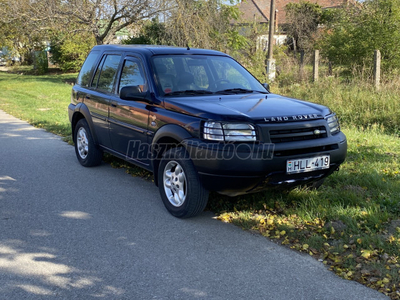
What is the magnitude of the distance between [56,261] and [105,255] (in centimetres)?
43

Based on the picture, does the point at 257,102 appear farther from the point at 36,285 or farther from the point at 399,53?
the point at 399,53

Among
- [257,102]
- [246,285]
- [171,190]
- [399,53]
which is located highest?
[399,53]

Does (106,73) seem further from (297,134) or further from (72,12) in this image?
(72,12)

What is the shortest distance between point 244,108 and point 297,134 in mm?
632

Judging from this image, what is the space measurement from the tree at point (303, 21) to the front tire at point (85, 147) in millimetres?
32509

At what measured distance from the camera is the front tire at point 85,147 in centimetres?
703

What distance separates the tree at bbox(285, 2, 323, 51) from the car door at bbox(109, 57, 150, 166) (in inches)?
1312

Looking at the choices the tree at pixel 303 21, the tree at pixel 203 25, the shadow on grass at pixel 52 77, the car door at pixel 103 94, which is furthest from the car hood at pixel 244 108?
the tree at pixel 303 21

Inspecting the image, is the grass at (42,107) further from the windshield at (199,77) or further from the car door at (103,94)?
the windshield at (199,77)

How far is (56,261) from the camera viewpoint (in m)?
3.94

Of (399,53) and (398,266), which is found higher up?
(399,53)

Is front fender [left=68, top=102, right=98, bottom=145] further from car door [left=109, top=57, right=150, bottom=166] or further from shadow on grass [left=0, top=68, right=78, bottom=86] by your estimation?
shadow on grass [left=0, top=68, right=78, bottom=86]

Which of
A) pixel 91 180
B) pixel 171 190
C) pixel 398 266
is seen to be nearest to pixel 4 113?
pixel 91 180

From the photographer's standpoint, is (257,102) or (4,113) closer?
(257,102)
